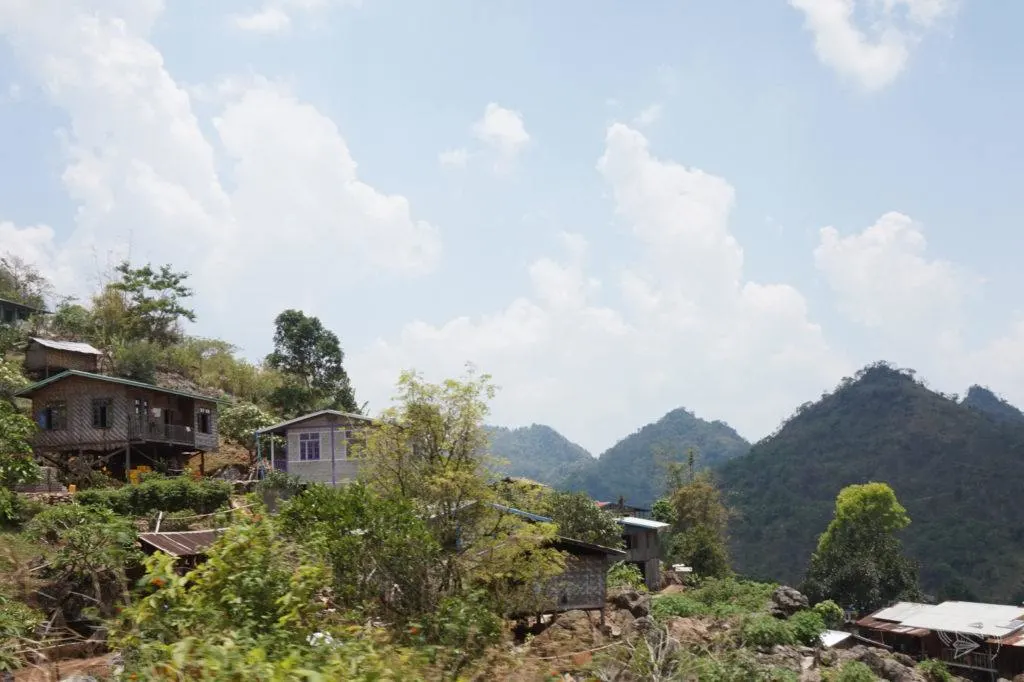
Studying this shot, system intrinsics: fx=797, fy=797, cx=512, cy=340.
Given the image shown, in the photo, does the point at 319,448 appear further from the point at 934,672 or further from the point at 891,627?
the point at 891,627

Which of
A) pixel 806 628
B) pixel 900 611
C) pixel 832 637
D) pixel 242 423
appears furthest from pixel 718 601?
pixel 242 423

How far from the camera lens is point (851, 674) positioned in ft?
72.2

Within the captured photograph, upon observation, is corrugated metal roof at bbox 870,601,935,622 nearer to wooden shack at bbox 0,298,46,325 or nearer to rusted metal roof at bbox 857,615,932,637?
rusted metal roof at bbox 857,615,932,637

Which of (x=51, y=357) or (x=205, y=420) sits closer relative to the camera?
(x=51, y=357)

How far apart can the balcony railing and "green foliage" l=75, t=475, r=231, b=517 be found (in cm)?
593

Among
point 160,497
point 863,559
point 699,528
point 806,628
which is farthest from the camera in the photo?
point 863,559

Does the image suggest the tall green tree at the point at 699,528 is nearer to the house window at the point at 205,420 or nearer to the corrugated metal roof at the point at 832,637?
the corrugated metal roof at the point at 832,637

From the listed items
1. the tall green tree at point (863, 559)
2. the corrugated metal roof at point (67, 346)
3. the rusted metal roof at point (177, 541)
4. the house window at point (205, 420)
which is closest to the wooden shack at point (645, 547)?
the tall green tree at point (863, 559)

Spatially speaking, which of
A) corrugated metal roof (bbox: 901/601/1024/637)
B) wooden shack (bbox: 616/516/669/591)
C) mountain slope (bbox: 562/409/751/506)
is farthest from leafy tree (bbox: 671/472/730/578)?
mountain slope (bbox: 562/409/751/506)

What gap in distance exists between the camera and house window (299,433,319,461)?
104 feet

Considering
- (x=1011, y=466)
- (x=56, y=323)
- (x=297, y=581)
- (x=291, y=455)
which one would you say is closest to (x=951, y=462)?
(x=1011, y=466)

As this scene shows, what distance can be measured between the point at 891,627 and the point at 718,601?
9018 millimetres

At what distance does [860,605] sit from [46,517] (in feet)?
133

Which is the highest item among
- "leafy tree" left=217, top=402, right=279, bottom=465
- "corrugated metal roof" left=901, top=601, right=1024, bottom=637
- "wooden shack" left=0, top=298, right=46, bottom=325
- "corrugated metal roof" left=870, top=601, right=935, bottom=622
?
"wooden shack" left=0, top=298, right=46, bottom=325
